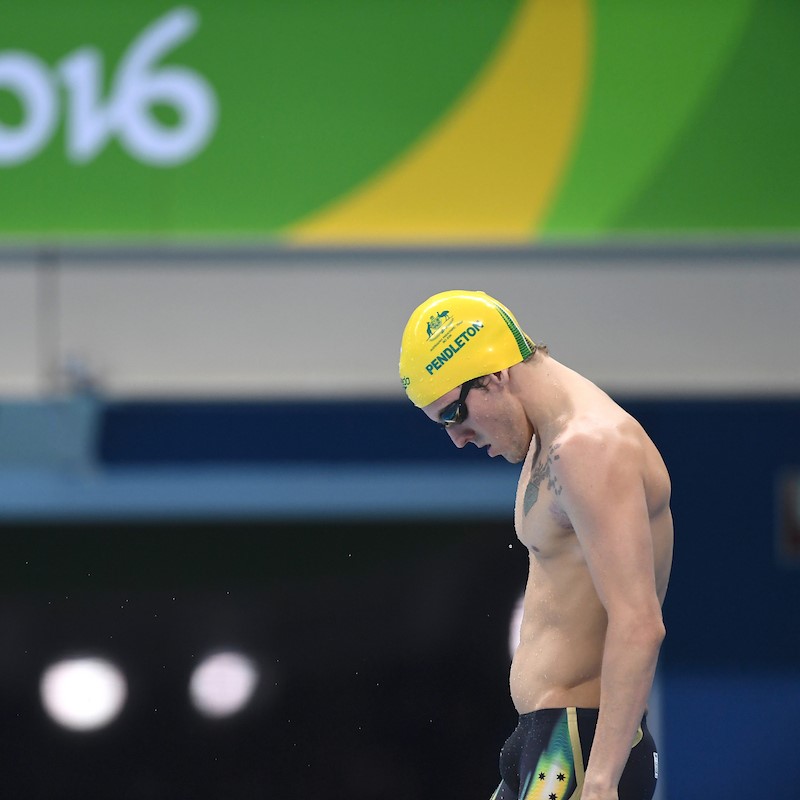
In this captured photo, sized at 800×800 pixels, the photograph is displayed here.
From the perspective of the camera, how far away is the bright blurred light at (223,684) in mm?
6164

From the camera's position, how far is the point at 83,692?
6.20 metres

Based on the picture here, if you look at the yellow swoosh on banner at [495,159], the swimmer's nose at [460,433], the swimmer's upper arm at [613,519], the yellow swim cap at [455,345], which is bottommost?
the swimmer's upper arm at [613,519]

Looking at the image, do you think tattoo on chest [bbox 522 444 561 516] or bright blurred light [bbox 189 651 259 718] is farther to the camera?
bright blurred light [bbox 189 651 259 718]

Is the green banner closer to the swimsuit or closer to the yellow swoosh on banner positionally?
the yellow swoosh on banner

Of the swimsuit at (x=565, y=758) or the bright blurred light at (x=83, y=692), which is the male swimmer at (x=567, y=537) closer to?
the swimsuit at (x=565, y=758)

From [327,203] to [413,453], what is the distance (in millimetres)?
1223

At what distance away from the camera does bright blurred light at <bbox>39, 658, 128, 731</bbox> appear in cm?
618

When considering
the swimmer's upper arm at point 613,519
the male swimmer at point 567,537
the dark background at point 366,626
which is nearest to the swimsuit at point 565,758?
the male swimmer at point 567,537

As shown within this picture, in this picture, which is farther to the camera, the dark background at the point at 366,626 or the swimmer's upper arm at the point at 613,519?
the dark background at the point at 366,626

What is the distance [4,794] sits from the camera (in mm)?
6121

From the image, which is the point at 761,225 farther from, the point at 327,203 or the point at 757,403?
the point at 327,203

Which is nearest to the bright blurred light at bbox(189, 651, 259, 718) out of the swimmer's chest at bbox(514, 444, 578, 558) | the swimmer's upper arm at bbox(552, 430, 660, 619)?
the swimmer's chest at bbox(514, 444, 578, 558)

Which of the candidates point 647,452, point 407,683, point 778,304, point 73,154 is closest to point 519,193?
point 778,304

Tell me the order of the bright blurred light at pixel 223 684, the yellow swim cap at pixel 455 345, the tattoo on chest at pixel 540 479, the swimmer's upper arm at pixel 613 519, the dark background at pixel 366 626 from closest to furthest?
the swimmer's upper arm at pixel 613 519 → the tattoo on chest at pixel 540 479 → the yellow swim cap at pixel 455 345 → the dark background at pixel 366 626 → the bright blurred light at pixel 223 684
